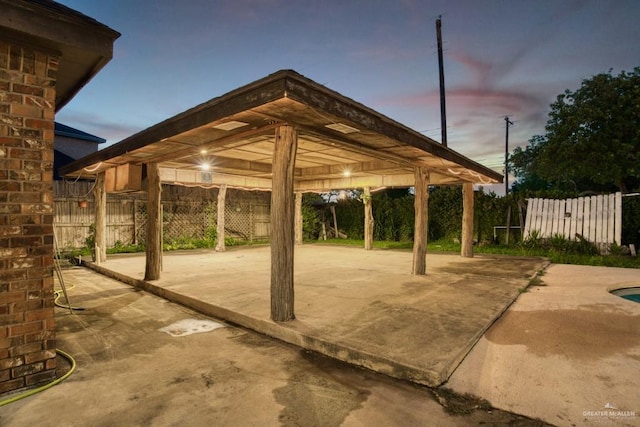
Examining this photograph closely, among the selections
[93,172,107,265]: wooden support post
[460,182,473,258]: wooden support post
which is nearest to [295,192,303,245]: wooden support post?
[460,182,473,258]: wooden support post

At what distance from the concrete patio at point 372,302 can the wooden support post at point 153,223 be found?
0.87 feet

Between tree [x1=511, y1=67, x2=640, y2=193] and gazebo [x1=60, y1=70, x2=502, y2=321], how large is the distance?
905 cm

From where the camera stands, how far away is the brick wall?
261 cm

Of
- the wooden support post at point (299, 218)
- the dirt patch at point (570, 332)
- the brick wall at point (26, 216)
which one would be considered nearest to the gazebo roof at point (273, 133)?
the brick wall at point (26, 216)

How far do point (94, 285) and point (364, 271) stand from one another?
18.7ft

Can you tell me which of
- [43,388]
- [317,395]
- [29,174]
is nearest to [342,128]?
[317,395]

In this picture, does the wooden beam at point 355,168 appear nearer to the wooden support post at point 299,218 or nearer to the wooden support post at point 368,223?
the wooden support post at point 368,223

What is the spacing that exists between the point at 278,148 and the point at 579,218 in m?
11.0

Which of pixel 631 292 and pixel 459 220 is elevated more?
pixel 459 220

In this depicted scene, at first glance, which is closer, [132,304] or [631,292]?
[132,304]

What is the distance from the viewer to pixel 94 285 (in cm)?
699

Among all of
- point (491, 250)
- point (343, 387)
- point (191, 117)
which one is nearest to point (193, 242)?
point (191, 117)

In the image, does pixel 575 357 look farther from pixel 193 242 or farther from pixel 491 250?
pixel 193 242

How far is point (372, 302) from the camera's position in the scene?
5062mm
